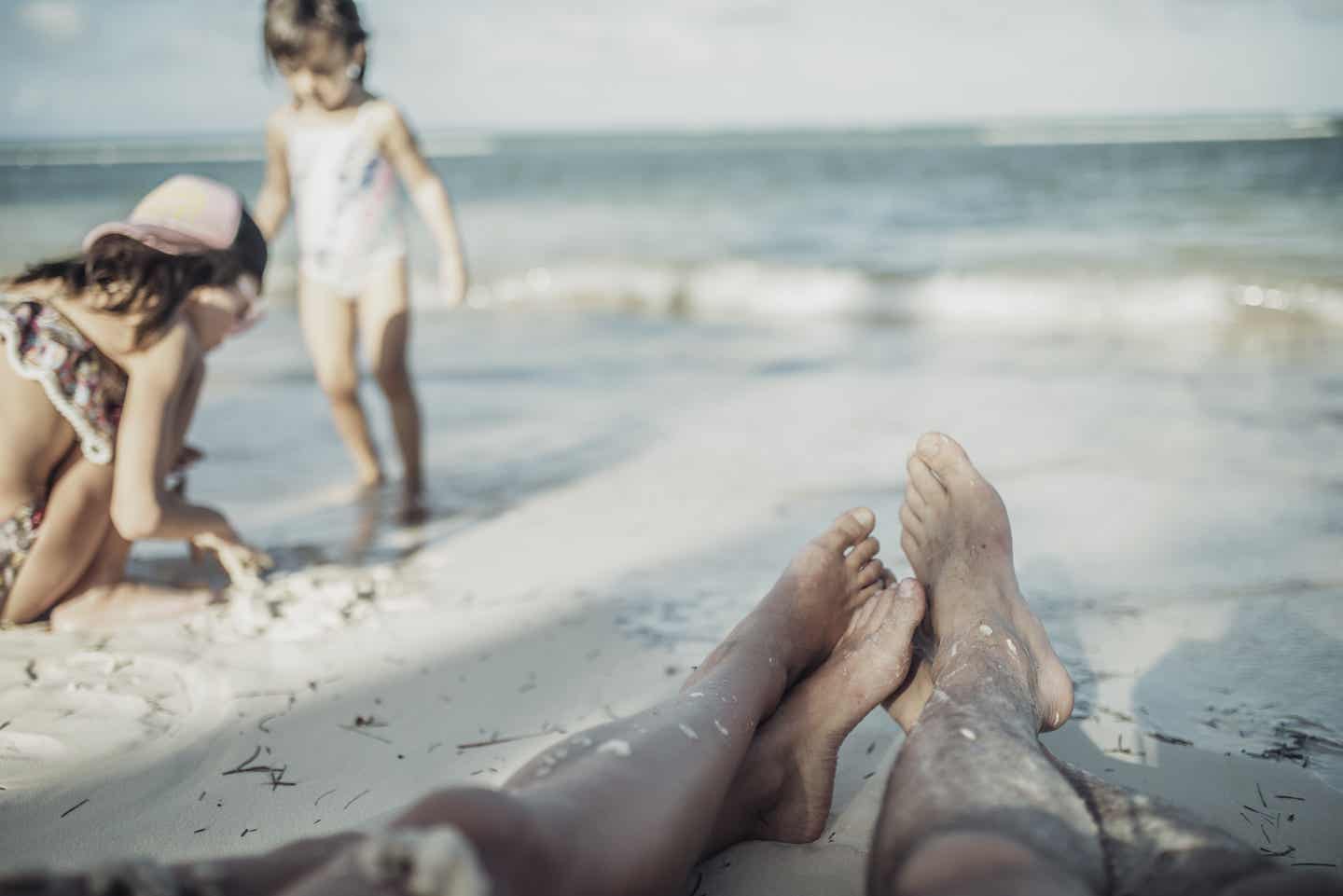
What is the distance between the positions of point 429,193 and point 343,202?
11.4 inches

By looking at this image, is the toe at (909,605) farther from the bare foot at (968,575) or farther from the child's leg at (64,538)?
the child's leg at (64,538)

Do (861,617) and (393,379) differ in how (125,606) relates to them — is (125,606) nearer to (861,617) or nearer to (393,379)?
(393,379)

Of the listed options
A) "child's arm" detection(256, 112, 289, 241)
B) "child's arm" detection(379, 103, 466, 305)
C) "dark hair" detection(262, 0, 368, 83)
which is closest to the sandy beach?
"child's arm" detection(379, 103, 466, 305)

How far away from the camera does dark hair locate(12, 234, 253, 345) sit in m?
2.17

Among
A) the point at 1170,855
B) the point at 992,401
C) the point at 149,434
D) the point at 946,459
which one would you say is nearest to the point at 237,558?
the point at 149,434

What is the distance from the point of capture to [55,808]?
167cm

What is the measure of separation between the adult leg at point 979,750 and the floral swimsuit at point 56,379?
1801 millimetres

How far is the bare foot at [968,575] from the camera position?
5.29 feet

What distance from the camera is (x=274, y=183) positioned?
Answer: 351 centimetres

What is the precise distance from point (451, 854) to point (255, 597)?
1.96m

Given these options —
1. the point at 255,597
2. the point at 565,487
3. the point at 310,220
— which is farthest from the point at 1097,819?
the point at 310,220

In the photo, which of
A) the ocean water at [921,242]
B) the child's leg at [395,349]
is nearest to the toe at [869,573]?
the child's leg at [395,349]

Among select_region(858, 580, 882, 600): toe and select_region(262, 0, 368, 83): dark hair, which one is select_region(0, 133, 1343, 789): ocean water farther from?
select_region(262, 0, 368, 83): dark hair

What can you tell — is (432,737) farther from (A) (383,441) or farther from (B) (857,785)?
(A) (383,441)
